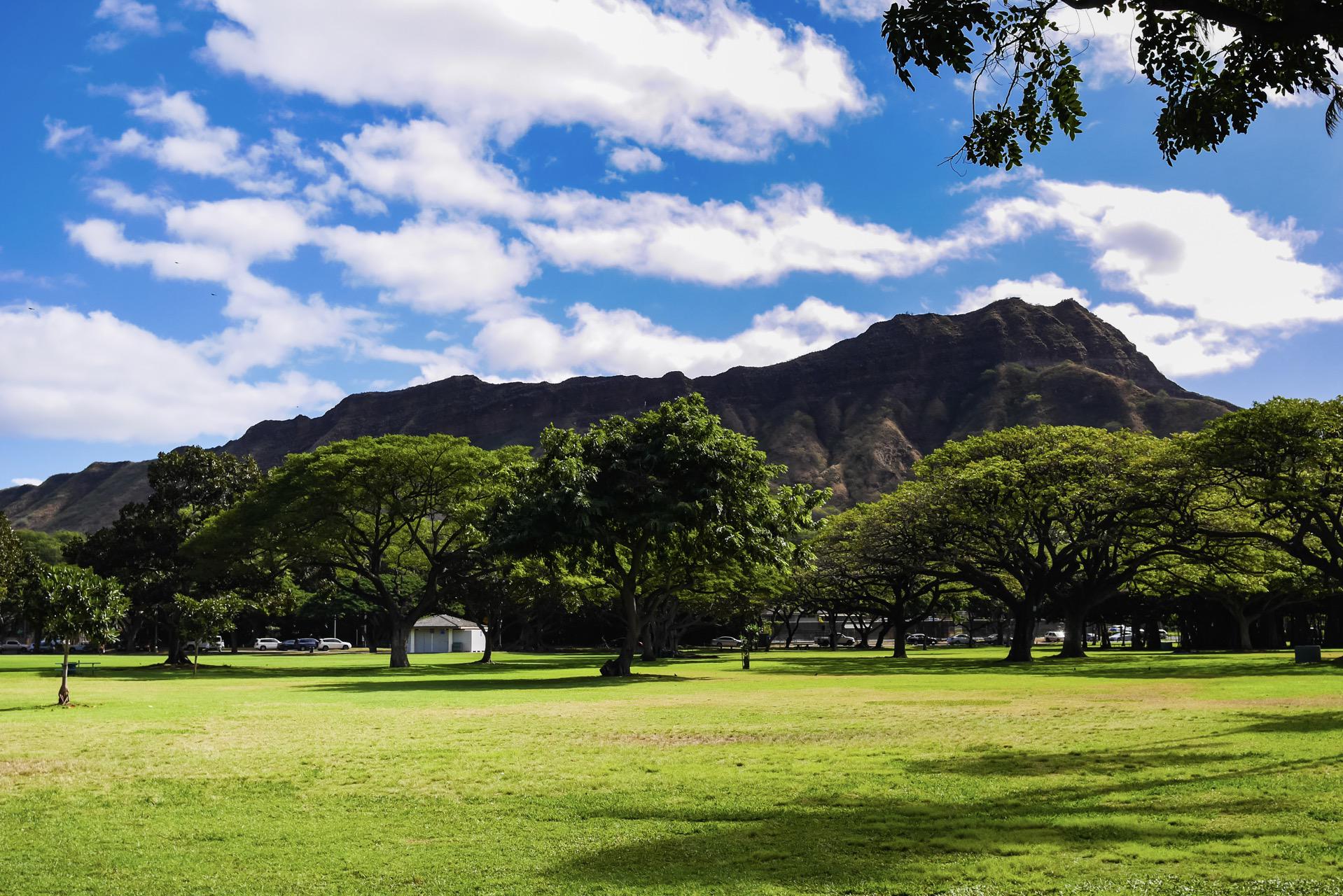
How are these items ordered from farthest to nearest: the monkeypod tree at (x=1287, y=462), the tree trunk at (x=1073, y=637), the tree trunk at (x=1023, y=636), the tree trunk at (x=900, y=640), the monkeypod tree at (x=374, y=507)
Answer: the tree trunk at (x=900, y=640) < the tree trunk at (x=1073, y=637) < the tree trunk at (x=1023, y=636) < the monkeypod tree at (x=374, y=507) < the monkeypod tree at (x=1287, y=462)

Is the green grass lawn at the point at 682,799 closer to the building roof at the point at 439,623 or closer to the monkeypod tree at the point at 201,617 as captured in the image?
the monkeypod tree at the point at 201,617

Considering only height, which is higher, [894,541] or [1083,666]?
[894,541]

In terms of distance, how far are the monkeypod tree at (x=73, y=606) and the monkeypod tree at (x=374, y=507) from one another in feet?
69.8

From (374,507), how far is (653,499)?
20.9 meters

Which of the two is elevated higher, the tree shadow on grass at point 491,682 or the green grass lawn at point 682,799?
the green grass lawn at point 682,799

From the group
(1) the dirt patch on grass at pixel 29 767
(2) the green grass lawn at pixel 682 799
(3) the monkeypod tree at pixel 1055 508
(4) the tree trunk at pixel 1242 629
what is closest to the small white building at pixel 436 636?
(3) the monkeypod tree at pixel 1055 508

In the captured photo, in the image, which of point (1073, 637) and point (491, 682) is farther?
point (1073, 637)

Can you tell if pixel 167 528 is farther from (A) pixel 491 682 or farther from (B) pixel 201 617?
(A) pixel 491 682

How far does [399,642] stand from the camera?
52250 millimetres

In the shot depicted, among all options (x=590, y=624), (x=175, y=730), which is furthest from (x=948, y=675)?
(x=590, y=624)

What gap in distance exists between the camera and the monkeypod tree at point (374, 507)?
4762 cm

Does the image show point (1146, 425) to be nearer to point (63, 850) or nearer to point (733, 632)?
point (733, 632)

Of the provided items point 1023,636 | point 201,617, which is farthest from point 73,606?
point 1023,636

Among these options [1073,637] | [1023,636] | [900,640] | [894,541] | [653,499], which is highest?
[653,499]
